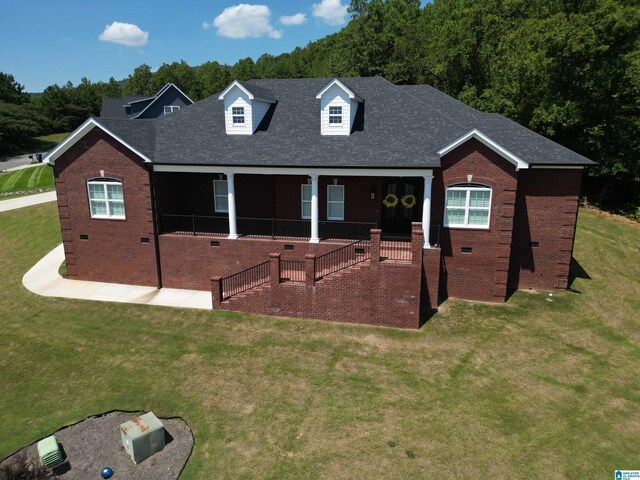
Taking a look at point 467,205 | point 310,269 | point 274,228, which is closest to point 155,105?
point 274,228

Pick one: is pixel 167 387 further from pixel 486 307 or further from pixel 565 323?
pixel 565 323

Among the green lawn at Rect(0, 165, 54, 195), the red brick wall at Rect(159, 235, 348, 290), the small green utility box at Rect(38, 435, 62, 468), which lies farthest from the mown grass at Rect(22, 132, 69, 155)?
the small green utility box at Rect(38, 435, 62, 468)

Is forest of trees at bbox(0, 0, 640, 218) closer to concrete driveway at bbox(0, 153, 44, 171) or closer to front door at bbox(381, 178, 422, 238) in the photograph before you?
front door at bbox(381, 178, 422, 238)

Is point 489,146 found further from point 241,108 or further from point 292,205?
point 241,108

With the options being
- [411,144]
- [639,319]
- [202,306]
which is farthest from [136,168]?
[639,319]

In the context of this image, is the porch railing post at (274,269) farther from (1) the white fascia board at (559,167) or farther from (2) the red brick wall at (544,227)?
A: (1) the white fascia board at (559,167)

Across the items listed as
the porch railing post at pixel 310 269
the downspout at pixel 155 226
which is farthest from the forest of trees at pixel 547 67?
the downspout at pixel 155 226
